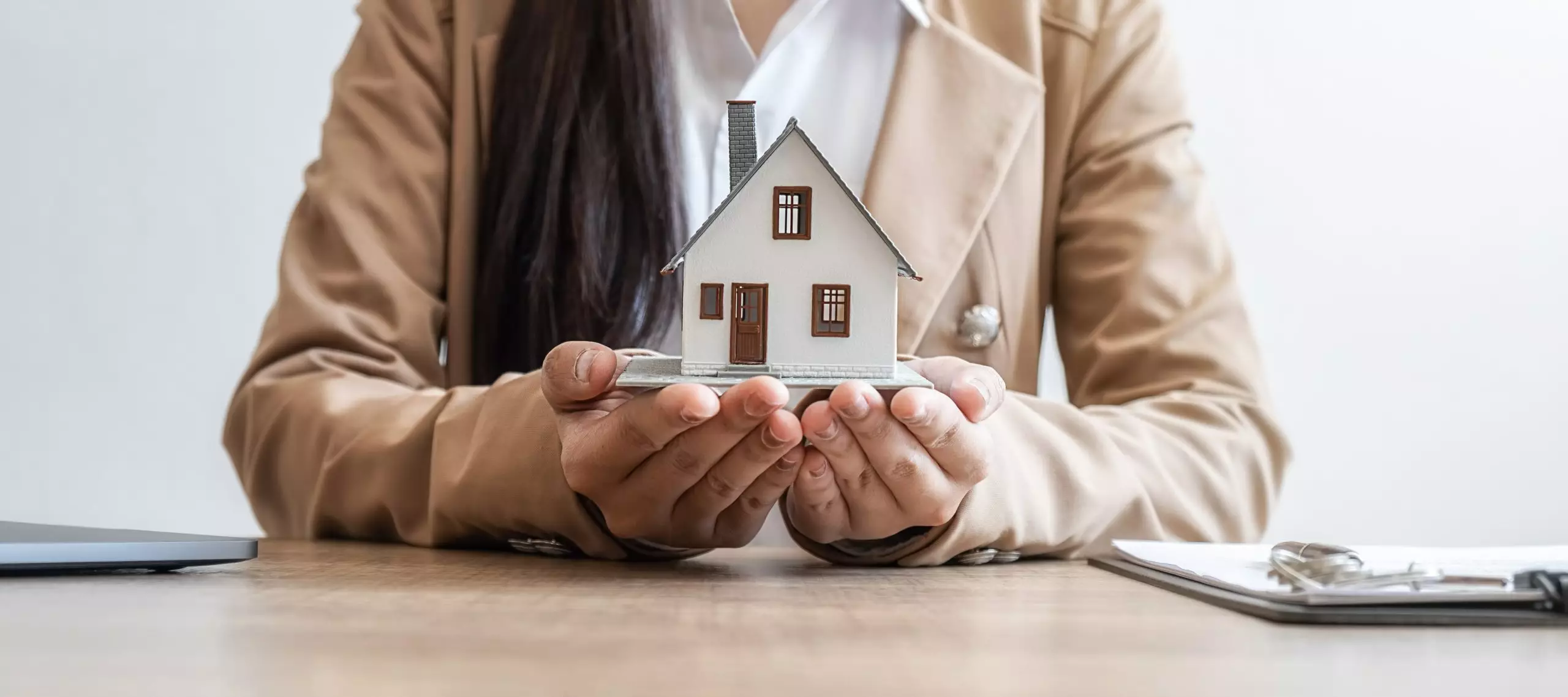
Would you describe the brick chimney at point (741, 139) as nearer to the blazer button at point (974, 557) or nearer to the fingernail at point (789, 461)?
the fingernail at point (789, 461)

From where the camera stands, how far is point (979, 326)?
4.15 feet

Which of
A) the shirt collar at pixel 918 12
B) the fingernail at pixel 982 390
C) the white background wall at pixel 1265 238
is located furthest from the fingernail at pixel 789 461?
the white background wall at pixel 1265 238

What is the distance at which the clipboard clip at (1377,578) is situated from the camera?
0.56m

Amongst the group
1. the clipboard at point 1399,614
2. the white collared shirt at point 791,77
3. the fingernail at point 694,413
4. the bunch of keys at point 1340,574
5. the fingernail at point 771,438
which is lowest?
the clipboard at point 1399,614

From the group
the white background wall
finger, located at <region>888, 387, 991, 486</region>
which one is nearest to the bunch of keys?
finger, located at <region>888, 387, 991, 486</region>

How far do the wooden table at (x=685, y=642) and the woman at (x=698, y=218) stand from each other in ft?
0.96

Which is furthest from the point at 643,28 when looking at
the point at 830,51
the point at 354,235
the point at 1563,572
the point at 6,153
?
the point at 6,153

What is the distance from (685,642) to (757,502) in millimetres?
288

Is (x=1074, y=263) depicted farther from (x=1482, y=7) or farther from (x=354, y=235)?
(x=1482, y=7)

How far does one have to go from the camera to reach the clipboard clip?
1.84 feet

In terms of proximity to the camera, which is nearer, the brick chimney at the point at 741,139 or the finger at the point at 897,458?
the finger at the point at 897,458

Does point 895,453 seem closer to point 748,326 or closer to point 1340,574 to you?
point 748,326

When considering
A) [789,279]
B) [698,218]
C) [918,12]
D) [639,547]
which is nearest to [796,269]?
[789,279]

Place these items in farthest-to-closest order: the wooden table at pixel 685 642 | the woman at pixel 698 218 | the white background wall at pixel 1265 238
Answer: the white background wall at pixel 1265 238 → the woman at pixel 698 218 → the wooden table at pixel 685 642
